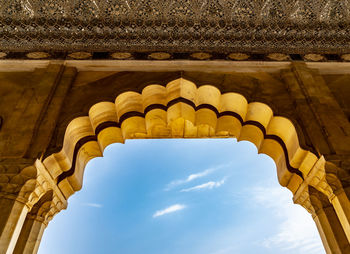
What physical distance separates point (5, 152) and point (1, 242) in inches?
27.6

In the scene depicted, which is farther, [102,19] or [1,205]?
[102,19]

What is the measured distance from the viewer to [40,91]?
106 inches

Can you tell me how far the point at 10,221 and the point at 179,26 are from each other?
251 cm

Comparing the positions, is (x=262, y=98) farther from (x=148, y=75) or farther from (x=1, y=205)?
(x=1, y=205)

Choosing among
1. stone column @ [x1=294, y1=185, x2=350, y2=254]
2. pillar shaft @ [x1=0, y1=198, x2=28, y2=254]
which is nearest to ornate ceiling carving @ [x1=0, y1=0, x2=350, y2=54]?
stone column @ [x1=294, y1=185, x2=350, y2=254]

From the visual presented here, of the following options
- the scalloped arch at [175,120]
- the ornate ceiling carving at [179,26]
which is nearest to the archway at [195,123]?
the scalloped arch at [175,120]

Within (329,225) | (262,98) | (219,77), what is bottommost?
(329,225)

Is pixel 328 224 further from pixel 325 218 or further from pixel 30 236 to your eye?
pixel 30 236

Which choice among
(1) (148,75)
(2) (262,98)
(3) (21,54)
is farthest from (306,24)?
(3) (21,54)

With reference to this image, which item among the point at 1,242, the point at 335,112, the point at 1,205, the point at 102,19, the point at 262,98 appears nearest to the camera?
the point at 1,242

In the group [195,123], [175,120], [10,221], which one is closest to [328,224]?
[195,123]

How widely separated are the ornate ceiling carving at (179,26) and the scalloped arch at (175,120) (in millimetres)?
630

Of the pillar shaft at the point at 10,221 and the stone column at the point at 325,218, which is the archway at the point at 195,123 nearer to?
the stone column at the point at 325,218

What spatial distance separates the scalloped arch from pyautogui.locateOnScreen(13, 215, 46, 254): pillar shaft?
363 millimetres
